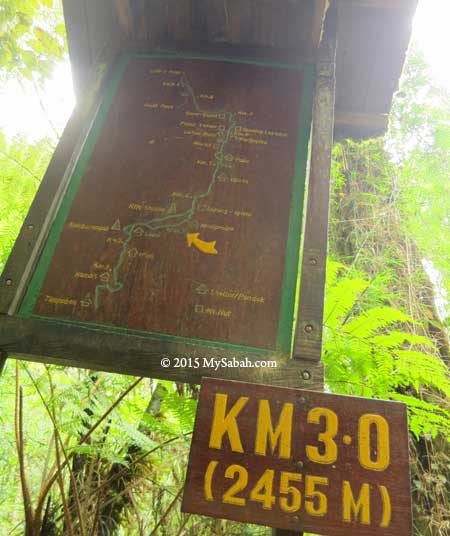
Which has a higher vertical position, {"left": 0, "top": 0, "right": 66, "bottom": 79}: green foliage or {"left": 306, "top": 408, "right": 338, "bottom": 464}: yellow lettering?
{"left": 0, "top": 0, "right": 66, "bottom": 79}: green foliage

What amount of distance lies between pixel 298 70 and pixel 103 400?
272 cm

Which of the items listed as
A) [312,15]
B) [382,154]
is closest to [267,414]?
[312,15]

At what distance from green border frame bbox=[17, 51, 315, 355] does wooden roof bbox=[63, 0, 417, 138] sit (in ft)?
0.28

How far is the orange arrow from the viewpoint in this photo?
1.79 meters

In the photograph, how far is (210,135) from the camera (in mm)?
2154

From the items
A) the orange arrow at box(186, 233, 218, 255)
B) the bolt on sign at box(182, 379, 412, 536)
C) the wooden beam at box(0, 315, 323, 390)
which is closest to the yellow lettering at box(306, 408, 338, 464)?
the bolt on sign at box(182, 379, 412, 536)

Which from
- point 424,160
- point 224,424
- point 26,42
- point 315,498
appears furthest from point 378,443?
point 424,160

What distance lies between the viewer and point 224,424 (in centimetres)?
127

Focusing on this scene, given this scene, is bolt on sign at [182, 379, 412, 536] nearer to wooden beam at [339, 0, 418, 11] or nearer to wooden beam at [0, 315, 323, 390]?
wooden beam at [0, 315, 323, 390]

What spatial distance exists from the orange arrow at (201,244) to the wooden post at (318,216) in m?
0.43

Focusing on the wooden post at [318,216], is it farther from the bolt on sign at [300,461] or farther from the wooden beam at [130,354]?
the bolt on sign at [300,461]

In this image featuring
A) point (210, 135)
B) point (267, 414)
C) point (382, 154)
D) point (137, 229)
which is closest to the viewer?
point (267, 414)

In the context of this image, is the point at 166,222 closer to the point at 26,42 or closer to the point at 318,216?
the point at 318,216

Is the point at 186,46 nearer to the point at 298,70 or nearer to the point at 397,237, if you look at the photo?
the point at 298,70
